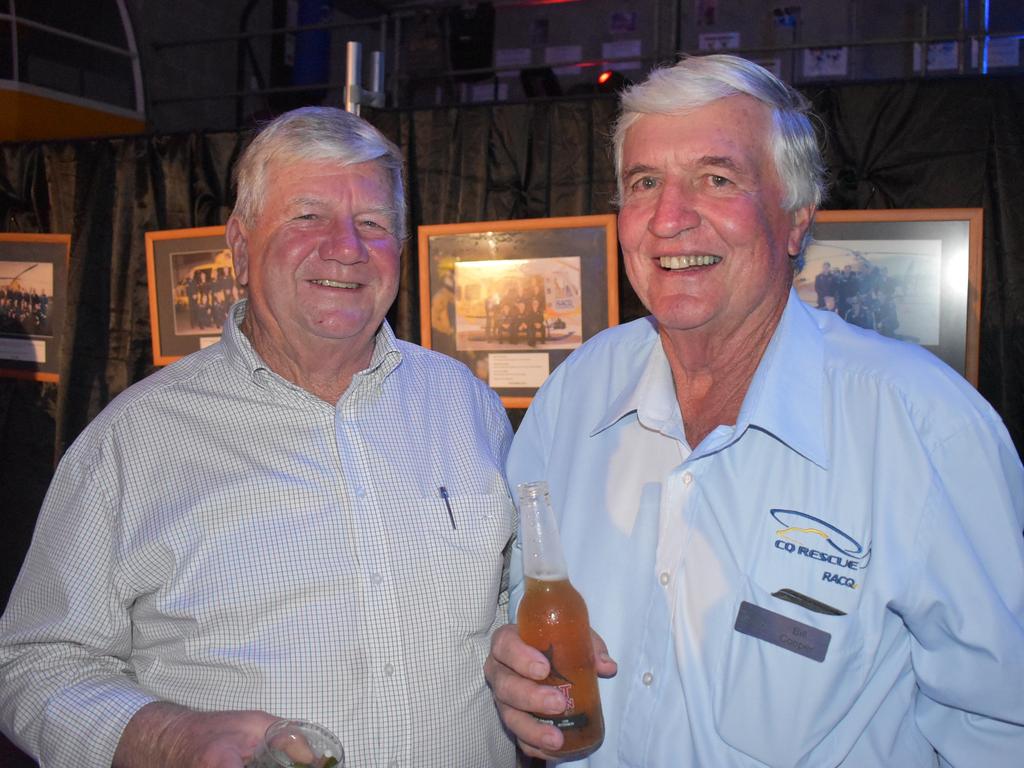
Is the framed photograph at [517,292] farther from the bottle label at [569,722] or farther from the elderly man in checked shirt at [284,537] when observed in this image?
the bottle label at [569,722]

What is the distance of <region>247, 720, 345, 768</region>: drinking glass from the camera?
1124 millimetres

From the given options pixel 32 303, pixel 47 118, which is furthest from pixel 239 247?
pixel 47 118

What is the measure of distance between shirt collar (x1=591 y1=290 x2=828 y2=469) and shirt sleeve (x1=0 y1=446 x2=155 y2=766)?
1.06 metres

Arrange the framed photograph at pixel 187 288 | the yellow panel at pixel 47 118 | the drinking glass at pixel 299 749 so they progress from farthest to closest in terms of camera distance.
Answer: the yellow panel at pixel 47 118, the framed photograph at pixel 187 288, the drinking glass at pixel 299 749

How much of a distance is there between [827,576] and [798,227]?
72 cm

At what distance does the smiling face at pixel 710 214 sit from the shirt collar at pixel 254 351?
734 mm

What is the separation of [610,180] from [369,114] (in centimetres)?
104

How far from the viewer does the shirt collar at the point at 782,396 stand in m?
1.48

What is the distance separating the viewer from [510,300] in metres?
A: 3.35

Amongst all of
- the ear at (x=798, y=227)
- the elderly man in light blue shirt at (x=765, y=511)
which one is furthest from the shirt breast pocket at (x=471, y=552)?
the ear at (x=798, y=227)

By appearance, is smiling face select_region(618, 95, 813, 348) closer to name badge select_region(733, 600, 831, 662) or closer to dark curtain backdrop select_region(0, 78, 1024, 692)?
name badge select_region(733, 600, 831, 662)

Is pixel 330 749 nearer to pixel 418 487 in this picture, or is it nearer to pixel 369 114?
pixel 418 487

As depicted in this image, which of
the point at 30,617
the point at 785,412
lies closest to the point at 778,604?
the point at 785,412

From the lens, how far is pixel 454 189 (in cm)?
341
